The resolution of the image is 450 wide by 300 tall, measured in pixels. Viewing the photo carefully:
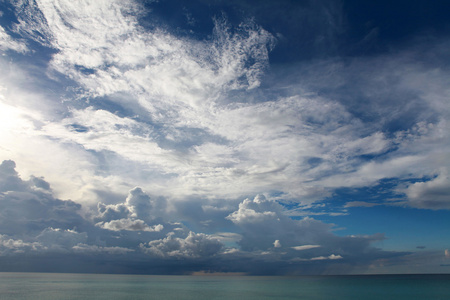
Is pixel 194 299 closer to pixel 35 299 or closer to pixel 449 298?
pixel 35 299

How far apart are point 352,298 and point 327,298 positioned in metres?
13.9

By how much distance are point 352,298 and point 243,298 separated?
5632 cm

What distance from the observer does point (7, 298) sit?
405 ft

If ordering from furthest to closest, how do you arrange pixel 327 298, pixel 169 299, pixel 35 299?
pixel 327 298 < pixel 169 299 < pixel 35 299

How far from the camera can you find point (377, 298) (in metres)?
138

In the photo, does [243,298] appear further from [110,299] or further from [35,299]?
[35,299]

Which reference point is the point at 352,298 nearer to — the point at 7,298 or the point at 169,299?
the point at 169,299

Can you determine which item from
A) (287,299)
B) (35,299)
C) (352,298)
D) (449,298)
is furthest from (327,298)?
(35,299)

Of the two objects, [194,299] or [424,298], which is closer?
[194,299]

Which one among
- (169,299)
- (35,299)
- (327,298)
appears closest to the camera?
(35,299)

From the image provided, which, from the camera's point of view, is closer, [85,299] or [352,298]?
[85,299]

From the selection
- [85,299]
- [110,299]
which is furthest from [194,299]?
[85,299]

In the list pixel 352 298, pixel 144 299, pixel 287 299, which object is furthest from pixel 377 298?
pixel 144 299

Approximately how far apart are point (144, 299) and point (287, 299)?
66.7 m
